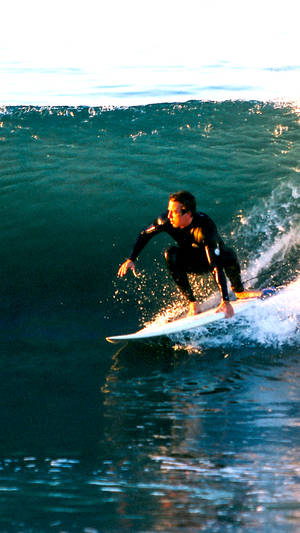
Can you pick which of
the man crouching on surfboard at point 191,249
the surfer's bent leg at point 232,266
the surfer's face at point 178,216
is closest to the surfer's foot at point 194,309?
the man crouching on surfboard at point 191,249

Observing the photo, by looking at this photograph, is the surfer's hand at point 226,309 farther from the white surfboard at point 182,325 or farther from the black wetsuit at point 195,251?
the white surfboard at point 182,325

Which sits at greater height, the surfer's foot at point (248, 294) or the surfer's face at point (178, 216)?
the surfer's face at point (178, 216)

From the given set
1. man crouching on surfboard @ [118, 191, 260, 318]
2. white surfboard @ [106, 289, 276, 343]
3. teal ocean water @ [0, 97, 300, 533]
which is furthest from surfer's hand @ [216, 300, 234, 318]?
teal ocean water @ [0, 97, 300, 533]

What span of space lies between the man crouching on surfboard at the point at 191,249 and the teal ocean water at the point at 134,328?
0.52 metres

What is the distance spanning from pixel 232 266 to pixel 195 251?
1.52 feet

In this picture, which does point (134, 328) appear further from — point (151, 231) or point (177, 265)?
point (151, 231)

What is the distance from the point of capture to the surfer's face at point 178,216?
6.46 m

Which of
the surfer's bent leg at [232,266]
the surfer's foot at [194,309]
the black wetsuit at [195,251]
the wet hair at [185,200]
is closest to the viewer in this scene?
the wet hair at [185,200]

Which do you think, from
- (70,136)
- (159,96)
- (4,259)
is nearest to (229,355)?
(4,259)

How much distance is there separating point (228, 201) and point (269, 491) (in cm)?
733

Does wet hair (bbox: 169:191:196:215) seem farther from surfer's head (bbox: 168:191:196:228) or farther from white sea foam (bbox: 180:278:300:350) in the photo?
white sea foam (bbox: 180:278:300:350)

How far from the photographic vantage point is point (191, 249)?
691cm

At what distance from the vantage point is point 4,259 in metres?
9.35

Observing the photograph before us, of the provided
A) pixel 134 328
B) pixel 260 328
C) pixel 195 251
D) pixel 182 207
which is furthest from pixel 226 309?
pixel 134 328
